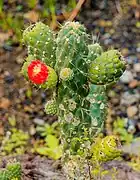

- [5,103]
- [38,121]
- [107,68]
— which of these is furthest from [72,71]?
[5,103]

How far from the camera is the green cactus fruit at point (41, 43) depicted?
8.96 ft

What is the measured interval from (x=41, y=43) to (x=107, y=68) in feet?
1.00

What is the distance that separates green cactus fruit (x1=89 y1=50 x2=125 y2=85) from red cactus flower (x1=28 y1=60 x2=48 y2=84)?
8.4 inches

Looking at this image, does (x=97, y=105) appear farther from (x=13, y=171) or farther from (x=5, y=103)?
(x=5, y=103)

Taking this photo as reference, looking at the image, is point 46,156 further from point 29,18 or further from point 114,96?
point 29,18

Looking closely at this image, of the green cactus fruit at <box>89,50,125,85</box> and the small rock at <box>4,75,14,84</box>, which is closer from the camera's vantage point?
the green cactus fruit at <box>89,50,125,85</box>

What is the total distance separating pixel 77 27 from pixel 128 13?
115 inches

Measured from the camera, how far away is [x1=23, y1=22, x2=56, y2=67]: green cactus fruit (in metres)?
2.73

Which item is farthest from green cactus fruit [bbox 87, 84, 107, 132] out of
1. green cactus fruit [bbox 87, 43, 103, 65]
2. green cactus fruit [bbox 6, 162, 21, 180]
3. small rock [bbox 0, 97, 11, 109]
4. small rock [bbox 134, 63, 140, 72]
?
small rock [bbox 134, 63, 140, 72]

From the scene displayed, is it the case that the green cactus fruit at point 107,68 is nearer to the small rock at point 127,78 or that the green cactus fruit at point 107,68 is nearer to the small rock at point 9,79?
the small rock at point 127,78

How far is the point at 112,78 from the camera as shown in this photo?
2.69 meters

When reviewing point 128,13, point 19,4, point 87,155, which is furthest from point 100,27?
point 87,155

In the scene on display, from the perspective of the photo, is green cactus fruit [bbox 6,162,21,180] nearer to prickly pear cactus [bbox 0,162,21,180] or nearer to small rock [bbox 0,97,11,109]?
prickly pear cactus [bbox 0,162,21,180]

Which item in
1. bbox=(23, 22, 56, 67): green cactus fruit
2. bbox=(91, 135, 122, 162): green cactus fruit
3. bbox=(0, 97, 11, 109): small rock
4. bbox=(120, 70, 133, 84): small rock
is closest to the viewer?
bbox=(91, 135, 122, 162): green cactus fruit
